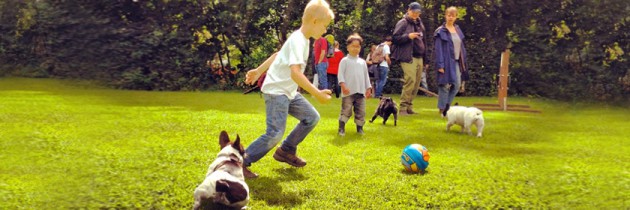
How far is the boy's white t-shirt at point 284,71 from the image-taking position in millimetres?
5250

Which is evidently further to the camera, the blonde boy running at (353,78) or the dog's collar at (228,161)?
the blonde boy running at (353,78)

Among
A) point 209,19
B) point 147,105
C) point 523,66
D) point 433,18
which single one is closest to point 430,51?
point 433,18

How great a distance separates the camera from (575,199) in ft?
17.3

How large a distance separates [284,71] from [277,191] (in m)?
1.08

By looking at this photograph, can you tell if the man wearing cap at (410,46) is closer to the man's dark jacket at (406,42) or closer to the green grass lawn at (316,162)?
the man's dark jacket at (406,42)

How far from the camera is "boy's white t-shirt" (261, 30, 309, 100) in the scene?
525cm

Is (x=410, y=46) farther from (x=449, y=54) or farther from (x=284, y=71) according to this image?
(x=284, y=71)

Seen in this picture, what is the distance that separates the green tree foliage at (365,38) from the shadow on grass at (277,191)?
11.2 m

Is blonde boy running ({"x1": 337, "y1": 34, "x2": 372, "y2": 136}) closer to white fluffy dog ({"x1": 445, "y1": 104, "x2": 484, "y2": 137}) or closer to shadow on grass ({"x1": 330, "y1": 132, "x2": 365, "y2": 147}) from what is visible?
shadow on grass ({"x1": 330, "y1": 132, "x2": 365, "y2": 147})

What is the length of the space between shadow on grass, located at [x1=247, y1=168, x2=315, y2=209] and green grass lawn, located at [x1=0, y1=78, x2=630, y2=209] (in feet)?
0.05

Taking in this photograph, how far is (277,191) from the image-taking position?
5.12 metres

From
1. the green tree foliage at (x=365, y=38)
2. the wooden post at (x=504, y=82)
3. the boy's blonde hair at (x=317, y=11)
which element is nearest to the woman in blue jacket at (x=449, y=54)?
the wooden post at (x=504, y=82)

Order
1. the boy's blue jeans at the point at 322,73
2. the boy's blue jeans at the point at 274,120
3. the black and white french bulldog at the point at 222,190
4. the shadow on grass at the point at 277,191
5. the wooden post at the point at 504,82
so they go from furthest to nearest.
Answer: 1. the boy's blue jeans at the point at 322,73
2. the wooden post at the point at 504,82
3. the boy's blue jeans at the point at 274,120
4. the shadow on grass at the point at 277,191
5. the black and white french bulldog at the point at 222,190

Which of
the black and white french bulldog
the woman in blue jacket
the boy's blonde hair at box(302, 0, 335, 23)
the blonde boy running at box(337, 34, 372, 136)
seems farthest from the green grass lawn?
the boy's blonde hair at box(302, 0, 335, 23)
